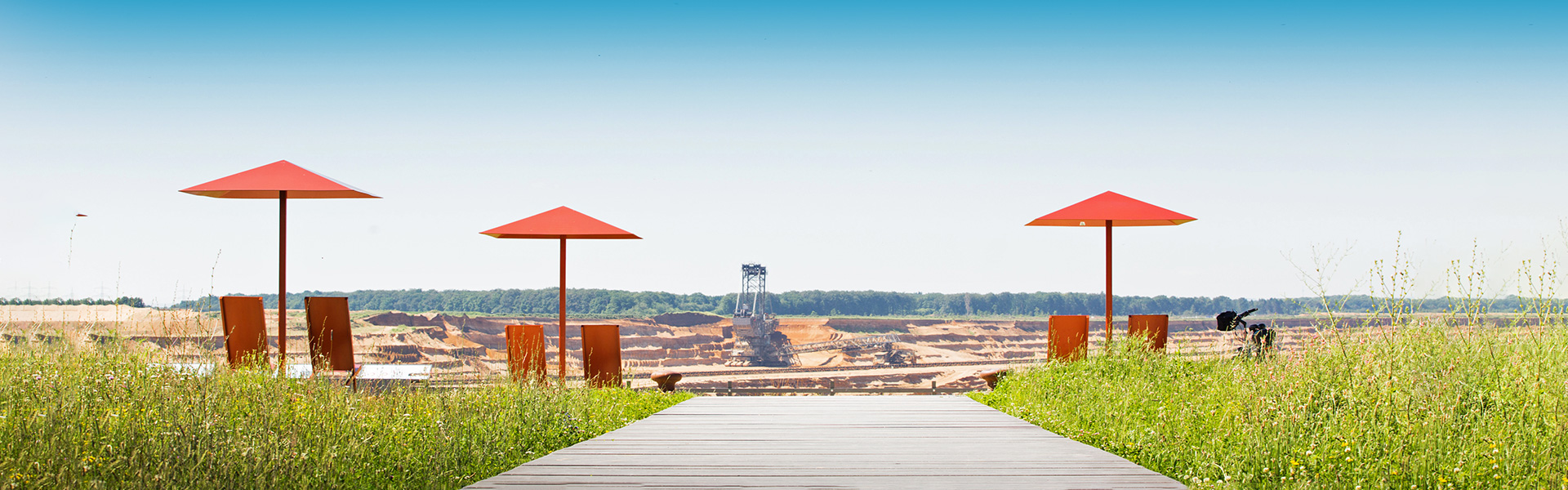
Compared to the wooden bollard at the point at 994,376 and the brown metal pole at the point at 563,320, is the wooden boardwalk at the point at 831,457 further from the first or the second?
the wooden bollard at the point at 994,376

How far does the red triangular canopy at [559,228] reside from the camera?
746 centimetres

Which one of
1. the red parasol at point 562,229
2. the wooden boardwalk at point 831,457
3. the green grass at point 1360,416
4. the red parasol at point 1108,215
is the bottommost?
the wooden boardwalk at point 831,457

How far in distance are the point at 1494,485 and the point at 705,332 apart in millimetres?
78221

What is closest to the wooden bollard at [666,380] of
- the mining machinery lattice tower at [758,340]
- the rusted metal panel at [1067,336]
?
the rusted metal panel at [1067,336]

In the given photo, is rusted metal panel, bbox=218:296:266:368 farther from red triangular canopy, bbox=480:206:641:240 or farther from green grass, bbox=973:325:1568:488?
green grass, bbox=973:325:1568:488

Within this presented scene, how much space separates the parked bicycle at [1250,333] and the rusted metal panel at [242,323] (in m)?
6.63

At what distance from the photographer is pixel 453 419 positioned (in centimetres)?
411

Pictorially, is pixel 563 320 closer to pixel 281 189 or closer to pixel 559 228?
pixel 559 228

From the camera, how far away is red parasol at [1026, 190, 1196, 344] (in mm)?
7762

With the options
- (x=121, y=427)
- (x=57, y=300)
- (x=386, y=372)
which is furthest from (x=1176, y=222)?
(x=57, y=300)

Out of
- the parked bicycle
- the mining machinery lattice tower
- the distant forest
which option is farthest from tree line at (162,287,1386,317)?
the parked bicycle

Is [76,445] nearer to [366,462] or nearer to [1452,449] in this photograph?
[366,462]

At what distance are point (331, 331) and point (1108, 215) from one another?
6.29 metres

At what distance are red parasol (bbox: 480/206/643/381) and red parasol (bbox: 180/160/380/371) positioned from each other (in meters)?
1.19
